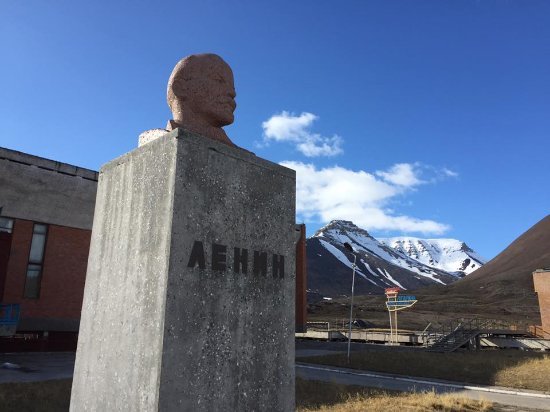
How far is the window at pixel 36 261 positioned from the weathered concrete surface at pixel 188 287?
22259 millimetres

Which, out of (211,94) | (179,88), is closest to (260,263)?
(211,94)

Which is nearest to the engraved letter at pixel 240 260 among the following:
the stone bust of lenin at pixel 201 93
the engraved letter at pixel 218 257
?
the engraved letter at pixel 218 257

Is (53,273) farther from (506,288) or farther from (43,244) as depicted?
(506,288)

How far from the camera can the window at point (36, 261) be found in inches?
918

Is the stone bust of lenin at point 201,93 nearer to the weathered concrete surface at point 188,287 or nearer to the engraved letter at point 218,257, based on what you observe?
the weathered concrete surface at point 188,287

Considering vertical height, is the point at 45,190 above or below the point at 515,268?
below

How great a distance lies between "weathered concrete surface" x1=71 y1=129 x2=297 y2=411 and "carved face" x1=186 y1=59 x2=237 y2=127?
0.96 metres

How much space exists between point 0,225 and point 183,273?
77.2ft

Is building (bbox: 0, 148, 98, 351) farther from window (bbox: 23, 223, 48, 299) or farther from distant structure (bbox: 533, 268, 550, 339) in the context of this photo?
distant structure (bbox: 533, 268, 550, 339)

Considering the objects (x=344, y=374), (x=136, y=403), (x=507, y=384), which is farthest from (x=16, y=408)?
(x=507, y=384)

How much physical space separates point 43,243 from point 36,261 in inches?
40.3

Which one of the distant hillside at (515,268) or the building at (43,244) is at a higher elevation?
the distant hillside at (515,268)

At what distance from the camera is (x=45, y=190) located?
77.5ft

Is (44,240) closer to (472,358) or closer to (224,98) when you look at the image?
(224,98)
